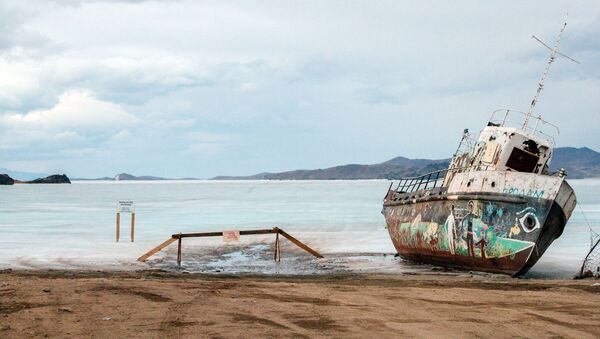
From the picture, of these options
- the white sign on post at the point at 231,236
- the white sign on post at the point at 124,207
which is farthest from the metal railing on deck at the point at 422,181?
the white sign on post at the point at 124,207

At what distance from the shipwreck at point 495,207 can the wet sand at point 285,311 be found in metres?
3.21

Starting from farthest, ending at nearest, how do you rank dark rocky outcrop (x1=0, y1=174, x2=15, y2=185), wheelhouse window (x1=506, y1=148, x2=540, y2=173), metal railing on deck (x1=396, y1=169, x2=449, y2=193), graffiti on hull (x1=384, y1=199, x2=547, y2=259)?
1. dark rocky outcrop (x1=0, y1=174, x2=15, y2=185)
2. metal railing on deck (x1=396, y1=169, x2=449, y2=193)
3. wheelhouse window (x1=506, y1=148, x2=540, y2=173)
4. graffiti on hull (x1=384, y1=199, x2=547, y2=259)

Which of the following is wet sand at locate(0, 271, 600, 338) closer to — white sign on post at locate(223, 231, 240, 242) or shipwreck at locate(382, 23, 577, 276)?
shipwreck at locate(382, 23, 577, 276)

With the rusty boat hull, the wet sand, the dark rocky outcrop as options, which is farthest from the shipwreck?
the dark rocky outcrop

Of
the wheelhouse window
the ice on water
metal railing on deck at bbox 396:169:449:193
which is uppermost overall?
the wheelhouse window

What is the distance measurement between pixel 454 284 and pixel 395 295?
3.16m

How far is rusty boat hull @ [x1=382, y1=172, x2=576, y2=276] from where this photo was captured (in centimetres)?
1582

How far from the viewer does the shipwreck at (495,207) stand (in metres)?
15.9

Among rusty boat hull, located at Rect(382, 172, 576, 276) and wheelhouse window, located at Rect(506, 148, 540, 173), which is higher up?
wheelhouse window, located at Rect(506, 148, 540, 173)

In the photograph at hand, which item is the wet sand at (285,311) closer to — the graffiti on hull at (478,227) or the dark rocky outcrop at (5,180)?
the graffiti on hull at (478,227)

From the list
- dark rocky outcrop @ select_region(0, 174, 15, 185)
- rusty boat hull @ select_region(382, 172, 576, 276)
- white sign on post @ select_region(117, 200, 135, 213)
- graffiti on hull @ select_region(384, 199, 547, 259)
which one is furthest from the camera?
dark rocky outcrop @ select_region(0, 174, 15, 185)

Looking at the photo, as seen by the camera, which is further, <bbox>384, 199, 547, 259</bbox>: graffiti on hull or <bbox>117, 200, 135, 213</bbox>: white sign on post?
<bbox>117, 200, 135, 213</bbox>: white sign on post

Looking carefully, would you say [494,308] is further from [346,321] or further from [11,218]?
[11,218]

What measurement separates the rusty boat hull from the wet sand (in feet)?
10.3
